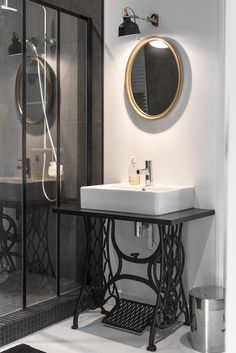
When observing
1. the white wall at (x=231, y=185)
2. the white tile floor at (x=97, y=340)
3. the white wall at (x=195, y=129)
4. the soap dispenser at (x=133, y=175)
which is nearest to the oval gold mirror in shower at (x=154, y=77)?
the white wall at (x=195, y=129)

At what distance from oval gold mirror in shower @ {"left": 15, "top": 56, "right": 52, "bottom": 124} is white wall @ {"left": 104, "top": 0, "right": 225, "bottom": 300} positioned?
2.16ft

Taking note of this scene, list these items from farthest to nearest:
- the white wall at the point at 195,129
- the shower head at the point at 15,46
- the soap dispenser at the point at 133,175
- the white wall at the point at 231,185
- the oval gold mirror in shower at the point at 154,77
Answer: the soap dispenser at the point at 133,175, the oval gold mirror in shower at the point at 154,77, the white wall at the point at 195,129, the shower head at the point at 15,46, the white wall at the point at 231,185

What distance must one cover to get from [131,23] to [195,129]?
0.84m

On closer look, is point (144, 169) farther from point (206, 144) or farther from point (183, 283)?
point (183, 283)

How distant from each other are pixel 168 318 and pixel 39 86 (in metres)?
1.81

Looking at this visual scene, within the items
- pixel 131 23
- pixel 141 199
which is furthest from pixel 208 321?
pixel 131 23

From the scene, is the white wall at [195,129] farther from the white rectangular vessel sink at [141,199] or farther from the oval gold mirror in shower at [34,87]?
the oval gold mirror in shower at [34,87]

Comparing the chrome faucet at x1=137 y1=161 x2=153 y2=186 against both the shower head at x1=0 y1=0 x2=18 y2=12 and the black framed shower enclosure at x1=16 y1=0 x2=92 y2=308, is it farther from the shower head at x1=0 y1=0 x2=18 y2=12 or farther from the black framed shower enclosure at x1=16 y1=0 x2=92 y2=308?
the shower head at x1=0 y1=0 x2=18 y2=12

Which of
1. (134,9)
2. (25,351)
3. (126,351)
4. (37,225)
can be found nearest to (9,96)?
(37,225)

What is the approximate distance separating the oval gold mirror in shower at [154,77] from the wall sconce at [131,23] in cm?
13

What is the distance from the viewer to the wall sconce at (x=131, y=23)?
2.84 m

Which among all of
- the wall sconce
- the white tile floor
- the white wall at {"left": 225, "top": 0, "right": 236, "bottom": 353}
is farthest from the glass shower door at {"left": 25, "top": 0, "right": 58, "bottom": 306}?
the white wall at {"left": 225, "top": 0, "right": 236, "bottom": 353}

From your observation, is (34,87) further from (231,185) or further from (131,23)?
(231,185)

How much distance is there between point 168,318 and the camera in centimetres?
282
